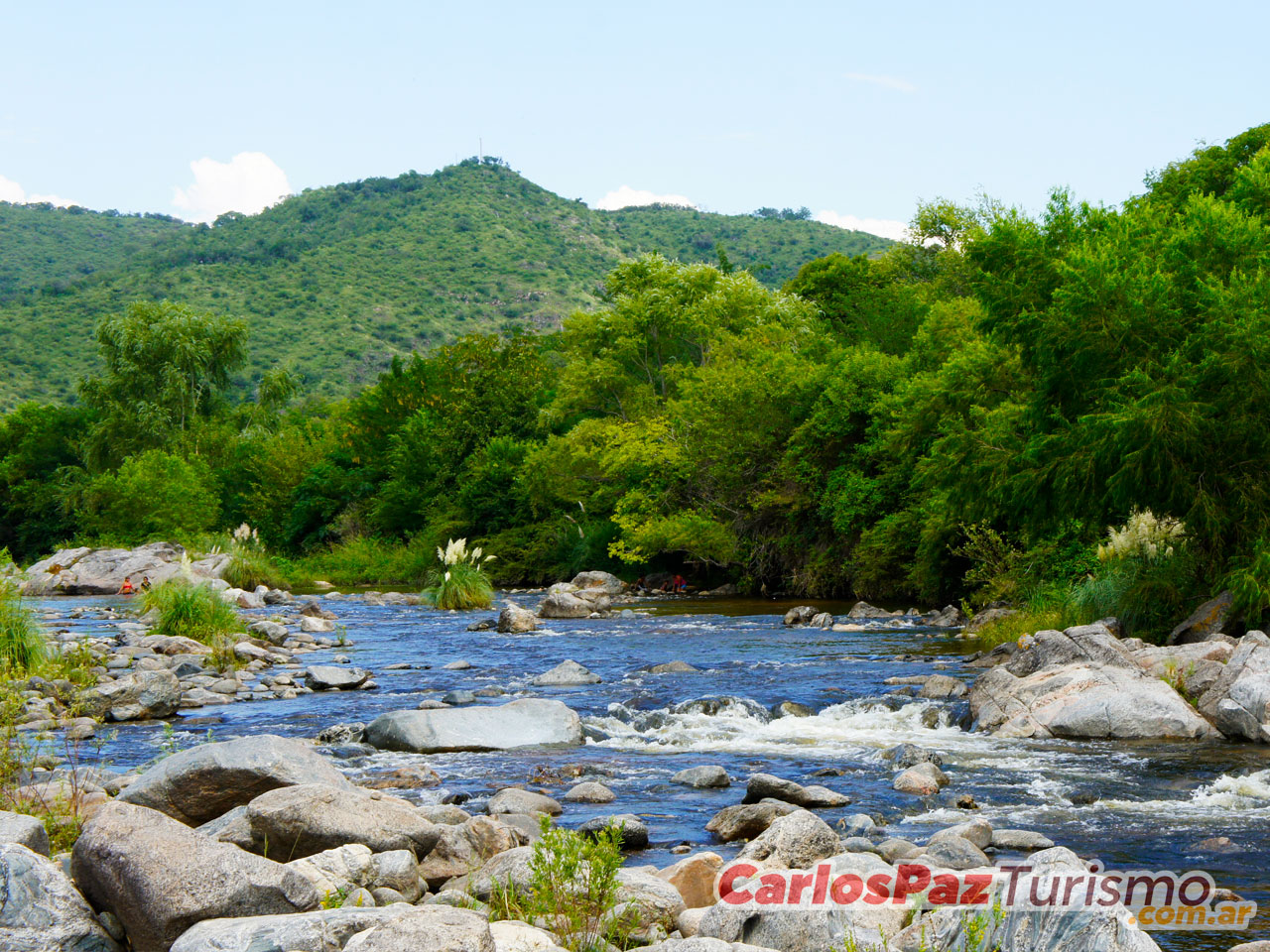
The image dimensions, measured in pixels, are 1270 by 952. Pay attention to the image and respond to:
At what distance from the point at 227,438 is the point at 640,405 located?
3175cm

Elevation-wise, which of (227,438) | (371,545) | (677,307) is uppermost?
(677,307)

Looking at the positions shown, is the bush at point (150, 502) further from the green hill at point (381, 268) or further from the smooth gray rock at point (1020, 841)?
the smooth gray rock at point (1020, 841)

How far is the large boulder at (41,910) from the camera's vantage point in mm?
4945

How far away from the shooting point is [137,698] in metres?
→ 13.2

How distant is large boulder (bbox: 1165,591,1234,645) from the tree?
57209mm

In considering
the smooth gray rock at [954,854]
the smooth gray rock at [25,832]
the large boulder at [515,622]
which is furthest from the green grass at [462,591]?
the smooth gray rock at [25,832]

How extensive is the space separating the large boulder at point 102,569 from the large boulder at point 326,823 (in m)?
35.0

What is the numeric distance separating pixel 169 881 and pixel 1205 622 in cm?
1370

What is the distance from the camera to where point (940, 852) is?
718 cm

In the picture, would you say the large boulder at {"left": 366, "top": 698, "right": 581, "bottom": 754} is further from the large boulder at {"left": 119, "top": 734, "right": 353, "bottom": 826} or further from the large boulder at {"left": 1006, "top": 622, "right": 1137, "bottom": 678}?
the large boulder at {"left": 1006, "top": 622, "right": 1137, "bottom": 678}

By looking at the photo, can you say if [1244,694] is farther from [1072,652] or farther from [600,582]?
[600,582]

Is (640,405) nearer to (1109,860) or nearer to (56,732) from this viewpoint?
(56,732)

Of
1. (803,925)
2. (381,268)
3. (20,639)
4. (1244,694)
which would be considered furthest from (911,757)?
(381,268)

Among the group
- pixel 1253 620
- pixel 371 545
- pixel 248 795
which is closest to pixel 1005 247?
pixel 1253 620
